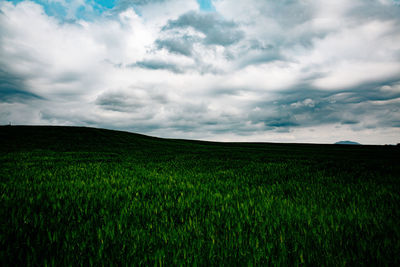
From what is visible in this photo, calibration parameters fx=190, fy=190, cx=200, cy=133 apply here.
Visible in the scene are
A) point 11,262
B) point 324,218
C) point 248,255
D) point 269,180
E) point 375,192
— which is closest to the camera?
point 11,262

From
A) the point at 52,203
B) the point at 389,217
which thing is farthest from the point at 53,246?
the point at 389,217

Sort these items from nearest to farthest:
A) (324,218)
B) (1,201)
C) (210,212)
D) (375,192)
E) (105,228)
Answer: (105,228) < (324,218) < (210,212) < (1,201) < (375,192)

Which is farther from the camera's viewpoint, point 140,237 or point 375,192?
point 375,192

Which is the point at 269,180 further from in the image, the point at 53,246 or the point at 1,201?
the point at 1,201

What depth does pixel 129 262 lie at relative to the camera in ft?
6.88

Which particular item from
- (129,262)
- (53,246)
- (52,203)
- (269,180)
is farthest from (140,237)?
(269,180)

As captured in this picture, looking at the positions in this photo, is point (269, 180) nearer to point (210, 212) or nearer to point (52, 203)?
point (210, 212)

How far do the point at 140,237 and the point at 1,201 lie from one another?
3407 millimetres

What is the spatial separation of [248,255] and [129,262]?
136cm

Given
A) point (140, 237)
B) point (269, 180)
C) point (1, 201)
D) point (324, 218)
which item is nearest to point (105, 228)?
point (140, 237)

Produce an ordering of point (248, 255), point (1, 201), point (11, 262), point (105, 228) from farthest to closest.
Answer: point (1, 201) < point (105, 228) < point (248, 255) < point (11, 262)

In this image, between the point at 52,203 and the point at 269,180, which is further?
the point at 269,180

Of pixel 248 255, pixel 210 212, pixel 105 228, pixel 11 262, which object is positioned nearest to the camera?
pixel 11 262

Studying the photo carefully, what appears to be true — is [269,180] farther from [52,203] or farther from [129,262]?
[52,203]
